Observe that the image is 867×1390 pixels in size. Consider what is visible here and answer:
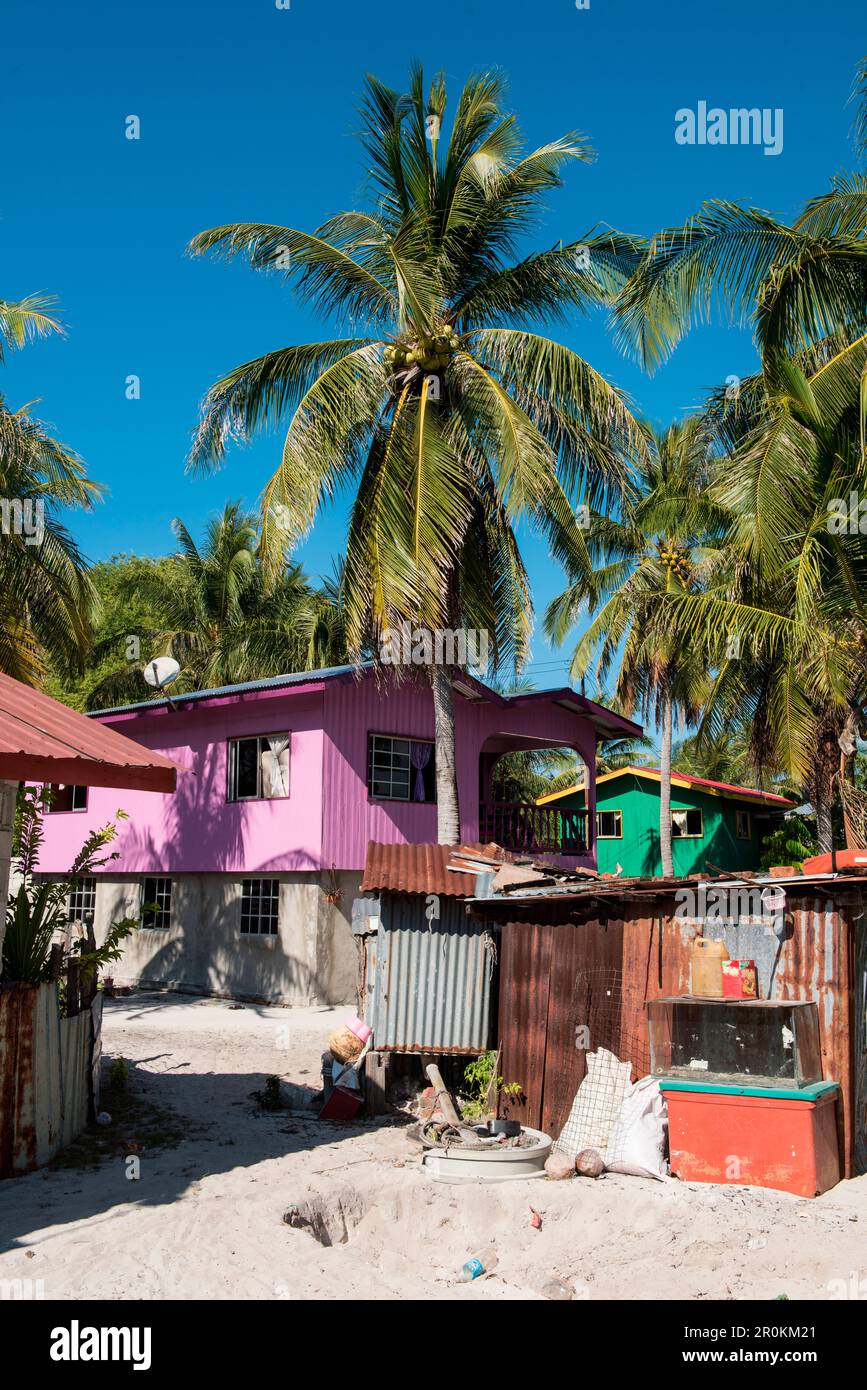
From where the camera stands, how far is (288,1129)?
10062mm

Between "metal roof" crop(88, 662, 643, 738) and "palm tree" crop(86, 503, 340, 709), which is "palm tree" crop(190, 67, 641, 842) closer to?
"metal roof" crop(88, 662, 643, 738)

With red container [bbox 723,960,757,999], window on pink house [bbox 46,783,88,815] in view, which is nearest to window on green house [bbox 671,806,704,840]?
window on pink house [bbox 46,783,88,815]

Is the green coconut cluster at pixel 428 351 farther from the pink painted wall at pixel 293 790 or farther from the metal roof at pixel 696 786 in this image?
the metal roof at pixel 696 786

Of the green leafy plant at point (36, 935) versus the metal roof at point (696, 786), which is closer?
the green leafy plant at point (36, 935)

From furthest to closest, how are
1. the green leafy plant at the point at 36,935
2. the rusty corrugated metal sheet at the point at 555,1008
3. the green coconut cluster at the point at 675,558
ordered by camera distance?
the green coconut cluster at the point at 675,558 → the rusty corrugated metal sheet at the point at 555,1008 → the green leafy plant at the point at 36,935

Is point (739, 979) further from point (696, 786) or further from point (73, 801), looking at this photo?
point (696, 786)

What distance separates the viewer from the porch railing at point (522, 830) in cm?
2345

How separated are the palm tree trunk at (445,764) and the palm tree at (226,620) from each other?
16.1 metres

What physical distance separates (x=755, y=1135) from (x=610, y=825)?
29.0 meters

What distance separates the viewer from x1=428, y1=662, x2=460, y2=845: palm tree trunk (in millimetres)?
16828

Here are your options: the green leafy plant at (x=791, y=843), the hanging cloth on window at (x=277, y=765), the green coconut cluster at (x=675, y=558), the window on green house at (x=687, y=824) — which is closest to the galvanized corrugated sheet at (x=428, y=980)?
the hanging cloth on window at (x=277, y=765)

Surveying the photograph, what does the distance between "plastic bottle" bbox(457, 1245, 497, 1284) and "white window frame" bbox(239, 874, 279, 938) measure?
43.1 ft

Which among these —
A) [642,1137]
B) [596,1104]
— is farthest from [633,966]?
[642,1137]
